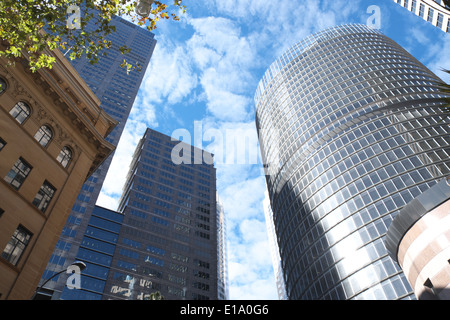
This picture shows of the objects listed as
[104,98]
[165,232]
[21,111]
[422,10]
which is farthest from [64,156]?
[104,98]

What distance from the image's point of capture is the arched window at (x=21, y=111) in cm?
1986

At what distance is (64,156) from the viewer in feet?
75.6

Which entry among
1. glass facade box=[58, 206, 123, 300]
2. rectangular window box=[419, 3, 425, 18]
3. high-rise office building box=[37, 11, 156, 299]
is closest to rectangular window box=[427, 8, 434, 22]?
rectangular window box=[419, 3, 425, 18]

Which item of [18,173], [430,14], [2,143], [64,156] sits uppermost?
[430,14]

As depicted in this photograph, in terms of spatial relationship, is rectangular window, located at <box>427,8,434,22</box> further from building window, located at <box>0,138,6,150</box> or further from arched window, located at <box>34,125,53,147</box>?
building window, located at <box>0,138,6,150</box>

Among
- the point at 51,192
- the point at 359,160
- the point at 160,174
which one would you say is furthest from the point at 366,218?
the point at 160,174

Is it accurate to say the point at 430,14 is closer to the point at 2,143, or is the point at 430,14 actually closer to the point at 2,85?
the point at 2,85

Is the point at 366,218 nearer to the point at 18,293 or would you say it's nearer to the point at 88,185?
the point at 18,293

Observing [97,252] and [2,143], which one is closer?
[2,143]

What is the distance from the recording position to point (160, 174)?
117 meters

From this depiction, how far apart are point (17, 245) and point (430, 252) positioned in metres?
29.3

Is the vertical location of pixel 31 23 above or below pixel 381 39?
below

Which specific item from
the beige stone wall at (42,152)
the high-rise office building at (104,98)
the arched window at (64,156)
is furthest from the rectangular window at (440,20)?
the arched window at (64,156)
